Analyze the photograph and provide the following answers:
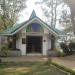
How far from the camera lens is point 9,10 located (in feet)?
152

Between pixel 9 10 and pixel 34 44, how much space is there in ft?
53.0

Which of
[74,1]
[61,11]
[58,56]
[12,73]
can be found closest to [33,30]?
[58,56]

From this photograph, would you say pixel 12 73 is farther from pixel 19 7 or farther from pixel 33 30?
pixel 19 7

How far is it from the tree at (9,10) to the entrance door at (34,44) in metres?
15.6

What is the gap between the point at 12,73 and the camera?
16.3 metres

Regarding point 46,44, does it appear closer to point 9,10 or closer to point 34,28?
Answer: point 34,28

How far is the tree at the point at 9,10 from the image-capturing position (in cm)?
4569

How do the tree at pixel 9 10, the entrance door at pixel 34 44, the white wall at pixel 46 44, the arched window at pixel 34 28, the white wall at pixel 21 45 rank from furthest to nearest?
the tree at pixel 9 10 < the entrance door at pixel 34 44 < the white wall at pixel 46 44 < the white wall at pixel 21 45 < the arched window at pixel 34 28

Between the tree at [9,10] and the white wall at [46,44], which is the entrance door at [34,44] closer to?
the white wall at [46,44]

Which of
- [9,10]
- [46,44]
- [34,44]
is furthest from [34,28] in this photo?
[9,10]

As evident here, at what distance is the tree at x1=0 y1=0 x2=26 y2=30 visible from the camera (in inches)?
1799

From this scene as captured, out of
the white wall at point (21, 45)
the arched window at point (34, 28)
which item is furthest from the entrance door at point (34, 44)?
the arched window at point (34, 28)

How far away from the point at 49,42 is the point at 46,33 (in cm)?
120

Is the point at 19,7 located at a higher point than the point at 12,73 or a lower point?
higher
